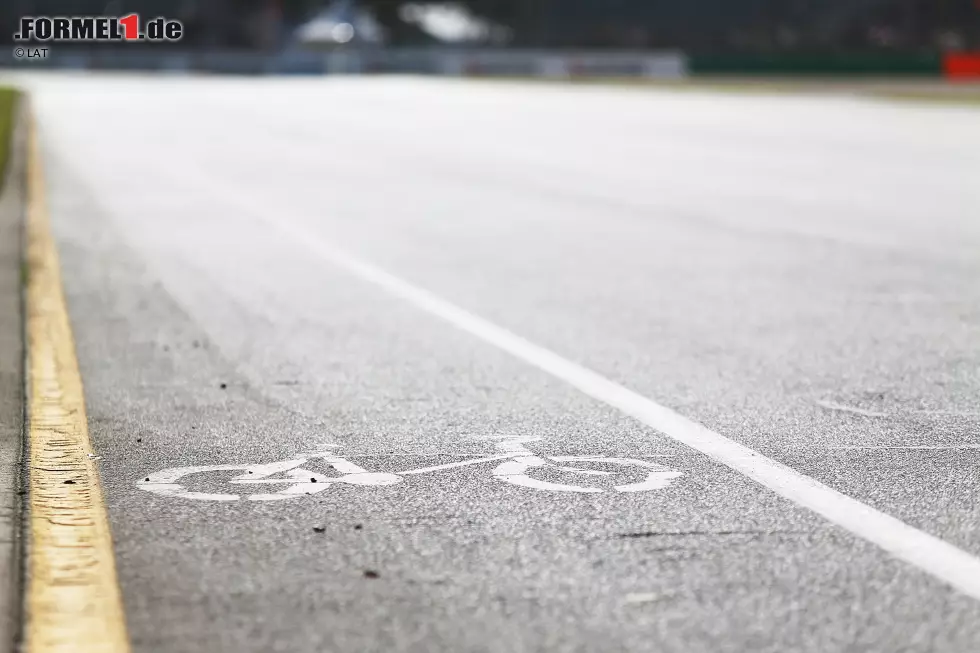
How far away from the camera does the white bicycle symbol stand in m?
5.52

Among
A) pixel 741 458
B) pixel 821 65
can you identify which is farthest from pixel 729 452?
pixel 821 65

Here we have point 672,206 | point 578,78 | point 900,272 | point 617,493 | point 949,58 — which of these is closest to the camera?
point 617,493

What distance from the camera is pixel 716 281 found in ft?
37.8

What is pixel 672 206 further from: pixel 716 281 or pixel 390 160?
pixel 390 160

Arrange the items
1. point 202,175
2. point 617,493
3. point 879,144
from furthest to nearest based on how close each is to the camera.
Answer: point 879,144 → point 202,175 → point 617,493

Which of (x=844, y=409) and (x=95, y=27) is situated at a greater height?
(x=95, y=27)

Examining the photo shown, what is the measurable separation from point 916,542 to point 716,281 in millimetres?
6692

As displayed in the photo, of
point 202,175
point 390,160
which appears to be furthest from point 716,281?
point 390,160

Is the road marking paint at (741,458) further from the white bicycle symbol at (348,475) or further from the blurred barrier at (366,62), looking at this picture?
the blurred barrier at (366,62)

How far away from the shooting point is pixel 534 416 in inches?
269

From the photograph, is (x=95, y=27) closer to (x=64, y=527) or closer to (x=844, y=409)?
(x=844, y=409)

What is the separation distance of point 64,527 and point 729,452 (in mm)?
2280

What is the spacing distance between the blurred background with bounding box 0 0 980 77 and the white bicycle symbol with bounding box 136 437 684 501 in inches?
2568

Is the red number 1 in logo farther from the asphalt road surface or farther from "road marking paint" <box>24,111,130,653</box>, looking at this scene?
"road marking paint" <box>24,111,130,653</box>
